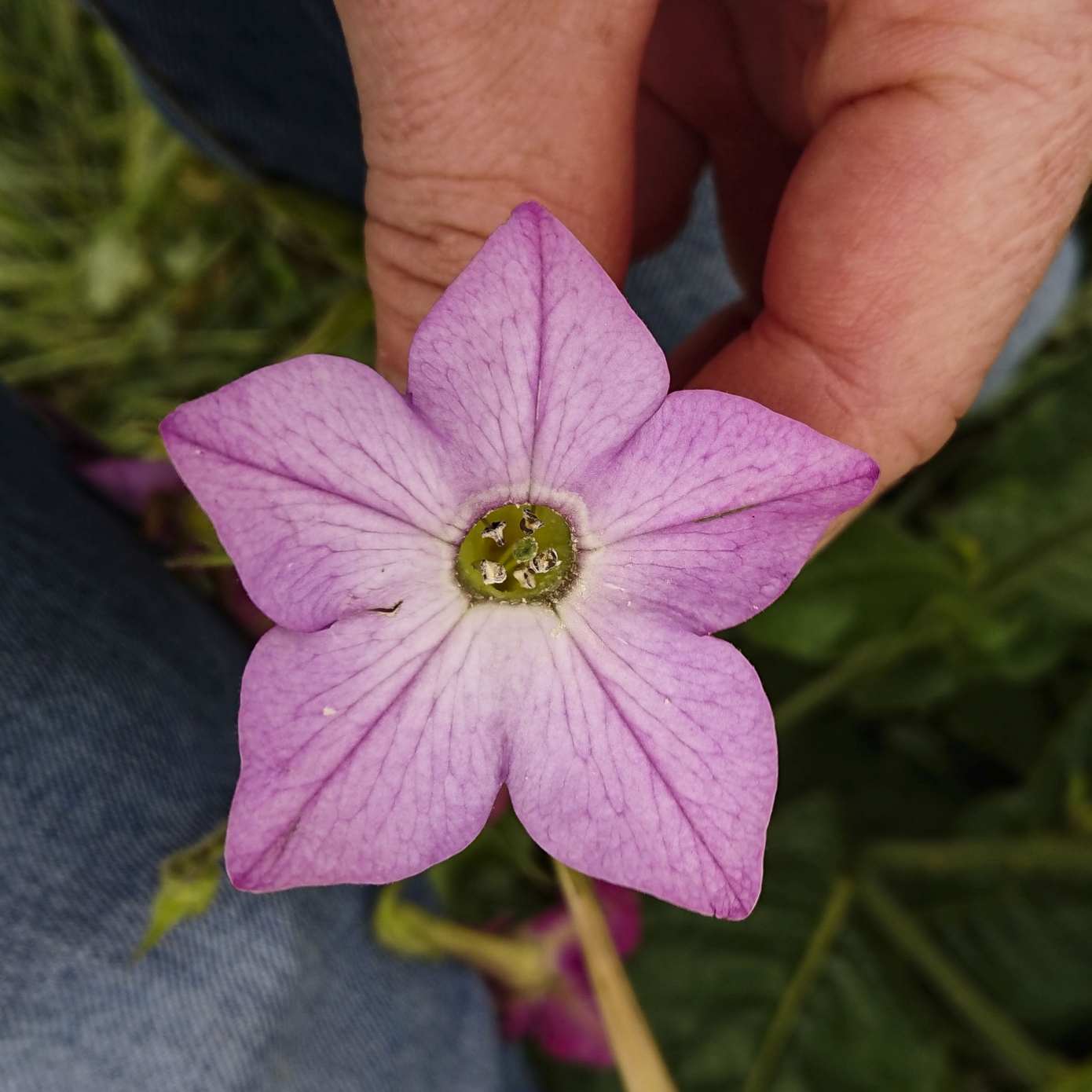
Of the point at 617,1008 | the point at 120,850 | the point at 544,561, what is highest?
the point at 544,561

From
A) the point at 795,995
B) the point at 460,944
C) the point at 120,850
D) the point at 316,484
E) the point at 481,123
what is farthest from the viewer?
the point at 795,995

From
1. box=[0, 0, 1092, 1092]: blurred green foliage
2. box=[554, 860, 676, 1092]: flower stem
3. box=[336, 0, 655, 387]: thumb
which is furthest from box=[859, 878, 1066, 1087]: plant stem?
box=[336, 0, 655, 387]: thumb

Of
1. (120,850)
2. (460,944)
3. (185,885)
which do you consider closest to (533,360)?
(185,885)

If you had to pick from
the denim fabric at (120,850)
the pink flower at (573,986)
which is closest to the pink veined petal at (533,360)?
the denim fabric at (120,850)

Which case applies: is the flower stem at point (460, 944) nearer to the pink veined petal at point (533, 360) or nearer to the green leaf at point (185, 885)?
the green leaf at point (185, 885)

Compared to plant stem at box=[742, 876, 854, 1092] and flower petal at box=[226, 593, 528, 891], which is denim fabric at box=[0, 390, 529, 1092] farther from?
plant stem at box=[742, 876, 854, 1092]

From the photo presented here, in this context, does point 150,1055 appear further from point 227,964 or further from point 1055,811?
point 1055,811

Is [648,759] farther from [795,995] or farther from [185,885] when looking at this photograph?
[795,995]
